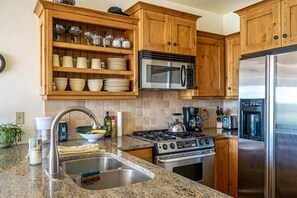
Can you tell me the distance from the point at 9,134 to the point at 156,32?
69.4 inches

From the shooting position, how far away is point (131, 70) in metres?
2.65

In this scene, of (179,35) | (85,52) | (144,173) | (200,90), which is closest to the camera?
(144,173)

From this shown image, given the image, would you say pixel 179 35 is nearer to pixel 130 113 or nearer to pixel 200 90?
pixel 200 90

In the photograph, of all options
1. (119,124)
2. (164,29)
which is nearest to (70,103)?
(119,124)

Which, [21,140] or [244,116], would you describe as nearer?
[21,140]

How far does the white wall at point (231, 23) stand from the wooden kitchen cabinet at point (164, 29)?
0.96 meters

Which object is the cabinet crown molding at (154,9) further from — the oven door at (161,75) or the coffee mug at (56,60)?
the coffee mug at (56,60)

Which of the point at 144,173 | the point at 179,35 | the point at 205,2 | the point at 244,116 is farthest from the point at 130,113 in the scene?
the point at 205,2

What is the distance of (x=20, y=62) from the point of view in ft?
7.68

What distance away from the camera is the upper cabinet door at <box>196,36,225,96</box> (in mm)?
3178

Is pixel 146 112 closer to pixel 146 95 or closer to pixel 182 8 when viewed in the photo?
pixel 146 95

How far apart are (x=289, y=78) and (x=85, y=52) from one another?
6.65ft

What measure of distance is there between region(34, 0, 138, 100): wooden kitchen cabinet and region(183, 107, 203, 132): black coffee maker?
0.92 m

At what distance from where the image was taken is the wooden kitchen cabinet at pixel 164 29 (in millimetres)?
2611
